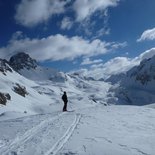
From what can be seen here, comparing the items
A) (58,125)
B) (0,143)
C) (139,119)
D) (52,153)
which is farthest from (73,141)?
(139,119)

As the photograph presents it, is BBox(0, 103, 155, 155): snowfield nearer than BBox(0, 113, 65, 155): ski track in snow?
Yes

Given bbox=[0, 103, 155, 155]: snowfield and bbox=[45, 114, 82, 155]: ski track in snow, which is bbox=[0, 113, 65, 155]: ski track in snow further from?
bbox=[45, 114, 82, 155]: ski track in snow

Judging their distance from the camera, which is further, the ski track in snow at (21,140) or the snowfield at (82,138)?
the ski track in snow at (21,140)

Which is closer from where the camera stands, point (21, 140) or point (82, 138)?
point (82, 138)

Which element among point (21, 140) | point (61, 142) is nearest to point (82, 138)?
point (61, 142)

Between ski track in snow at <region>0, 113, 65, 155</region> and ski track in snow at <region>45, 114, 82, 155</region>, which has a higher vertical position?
ski track in snow at <region>0, 113, 65, 155</region>

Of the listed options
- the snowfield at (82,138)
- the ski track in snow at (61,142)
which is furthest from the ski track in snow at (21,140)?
the ski track in snow at (61,142)

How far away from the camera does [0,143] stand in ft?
61.3

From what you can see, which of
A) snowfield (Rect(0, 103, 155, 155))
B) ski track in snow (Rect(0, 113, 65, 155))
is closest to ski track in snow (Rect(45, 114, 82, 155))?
snowfield (Rect(0, 103, 155, 155))

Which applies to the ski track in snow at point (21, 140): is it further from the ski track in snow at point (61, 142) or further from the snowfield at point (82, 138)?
the ski track in snow at point (61, 142)

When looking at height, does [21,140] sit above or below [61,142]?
above

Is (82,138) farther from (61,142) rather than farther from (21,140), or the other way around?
(21,140)

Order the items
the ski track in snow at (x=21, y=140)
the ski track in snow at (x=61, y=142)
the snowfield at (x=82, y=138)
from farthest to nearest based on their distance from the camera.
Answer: the ski track in snow at (x=21, y=140), the snowfield at (x=82, y=138), the ski track in snow at (x=61, y=142)

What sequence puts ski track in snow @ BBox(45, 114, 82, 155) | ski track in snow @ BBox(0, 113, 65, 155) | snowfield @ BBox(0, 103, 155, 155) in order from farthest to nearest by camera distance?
ski track in snow @ BBox(0, 113, 65, 155) < snowfield @ BBox(0, 103, 155, 155) < ski track in snow @ BBox(45, 114, 82, 155)
